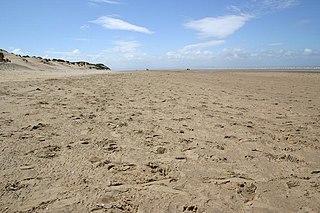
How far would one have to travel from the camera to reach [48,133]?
438 centimetres

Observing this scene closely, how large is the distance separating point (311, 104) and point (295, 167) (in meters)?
5.43

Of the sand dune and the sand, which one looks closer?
the sand

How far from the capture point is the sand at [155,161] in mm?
2582

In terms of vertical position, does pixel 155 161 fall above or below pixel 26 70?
below

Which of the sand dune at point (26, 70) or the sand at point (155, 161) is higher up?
the sand dune at point (26, 70)

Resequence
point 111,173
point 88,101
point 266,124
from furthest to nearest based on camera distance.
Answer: point 88,101 → point 266,124 → point 111,173

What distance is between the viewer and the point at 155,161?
3.49 metres

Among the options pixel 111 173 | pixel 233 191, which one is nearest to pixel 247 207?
pixel 233 191

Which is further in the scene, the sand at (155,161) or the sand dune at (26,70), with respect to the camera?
the sand dune at (26,70)

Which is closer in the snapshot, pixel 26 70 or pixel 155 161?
pixel 155 161

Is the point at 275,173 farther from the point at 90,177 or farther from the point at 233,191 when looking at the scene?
the point at 90,177

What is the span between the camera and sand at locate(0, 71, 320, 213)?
2.58 m

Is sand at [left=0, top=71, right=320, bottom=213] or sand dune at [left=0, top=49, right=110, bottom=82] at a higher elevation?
sand dune at [left=0, top=49, right=110, bottom=82]

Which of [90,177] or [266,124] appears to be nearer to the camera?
[90,177]
